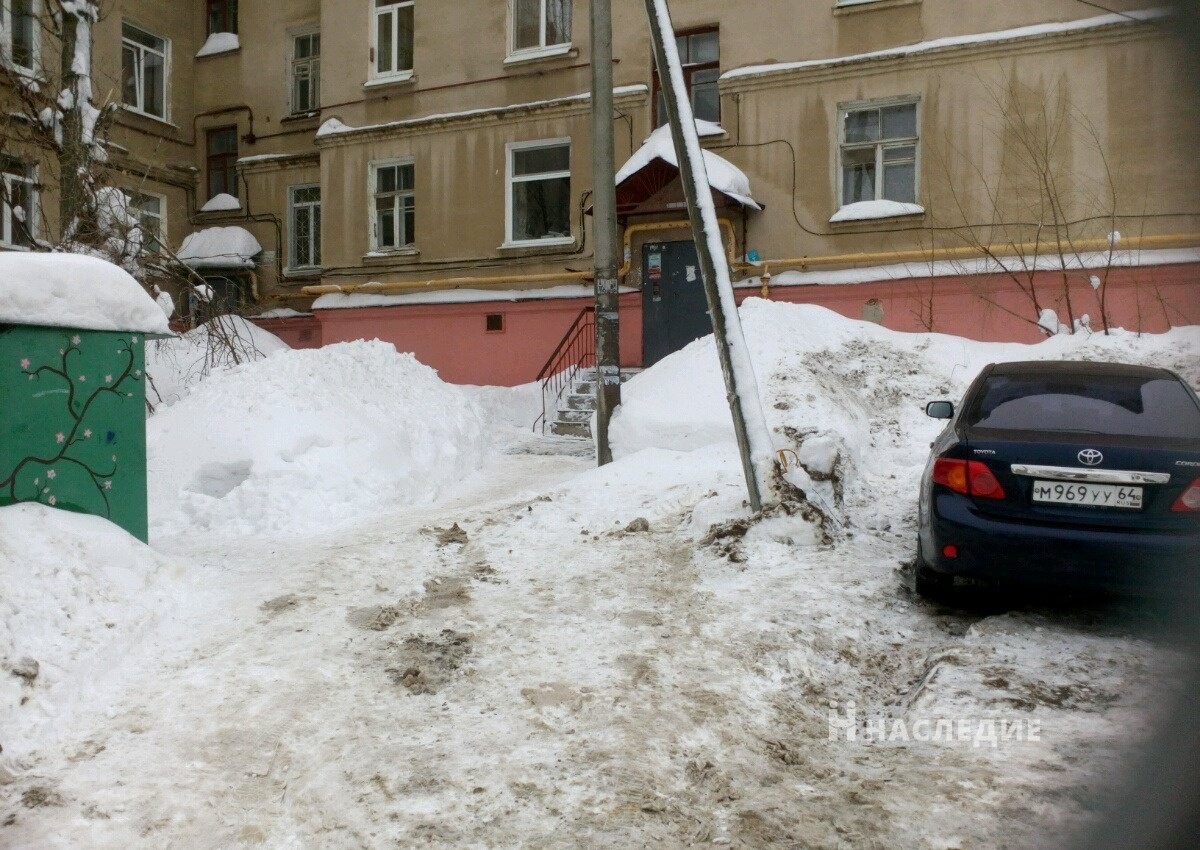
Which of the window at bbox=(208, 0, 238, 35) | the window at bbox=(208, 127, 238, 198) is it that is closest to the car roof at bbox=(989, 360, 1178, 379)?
the window at bbox=(208, 127, 238, 198)

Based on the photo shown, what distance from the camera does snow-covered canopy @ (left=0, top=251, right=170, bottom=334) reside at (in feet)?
14.0

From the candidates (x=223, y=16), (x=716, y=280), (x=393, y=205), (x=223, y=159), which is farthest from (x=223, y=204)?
(x=716, y=280)

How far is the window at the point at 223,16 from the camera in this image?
19766 mm

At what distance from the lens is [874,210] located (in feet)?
42.7

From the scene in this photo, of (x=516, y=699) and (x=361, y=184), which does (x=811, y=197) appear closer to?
(x=361, y=184)

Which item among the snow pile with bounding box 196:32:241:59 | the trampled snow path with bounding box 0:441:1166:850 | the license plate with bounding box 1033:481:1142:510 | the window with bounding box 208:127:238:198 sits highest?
the snow pile with bounding box 196:32:241:59

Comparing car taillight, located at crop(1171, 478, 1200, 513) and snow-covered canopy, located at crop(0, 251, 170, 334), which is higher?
snow-covered canopy, located at crop(0, 251, 170, 334)

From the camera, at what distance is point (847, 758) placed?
316cm

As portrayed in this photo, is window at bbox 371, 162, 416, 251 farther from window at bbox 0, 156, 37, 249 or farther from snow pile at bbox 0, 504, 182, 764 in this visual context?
snow pile at bbox 0, 504, 182, 764

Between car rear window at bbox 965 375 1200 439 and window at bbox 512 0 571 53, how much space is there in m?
12.5

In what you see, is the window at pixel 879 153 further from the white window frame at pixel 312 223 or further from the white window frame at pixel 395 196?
the white window frame at pixel 312 223

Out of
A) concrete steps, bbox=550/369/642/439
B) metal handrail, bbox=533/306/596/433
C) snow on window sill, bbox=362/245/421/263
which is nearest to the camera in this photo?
concrete steps, bbox=550/369/642/439

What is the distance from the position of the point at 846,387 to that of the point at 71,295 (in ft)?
26.1

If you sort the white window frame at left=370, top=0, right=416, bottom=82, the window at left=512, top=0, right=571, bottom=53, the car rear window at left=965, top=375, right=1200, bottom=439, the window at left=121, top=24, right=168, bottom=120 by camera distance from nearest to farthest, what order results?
the car rear window at left=965, top=375, right=1200, bottom=439 < the window at left=512, top=0, right=571, bottom=53 < the white window frame at left=370, top=0, right=416, bottom=82 < the window at left=121, top=24, right=168, bottom=120
